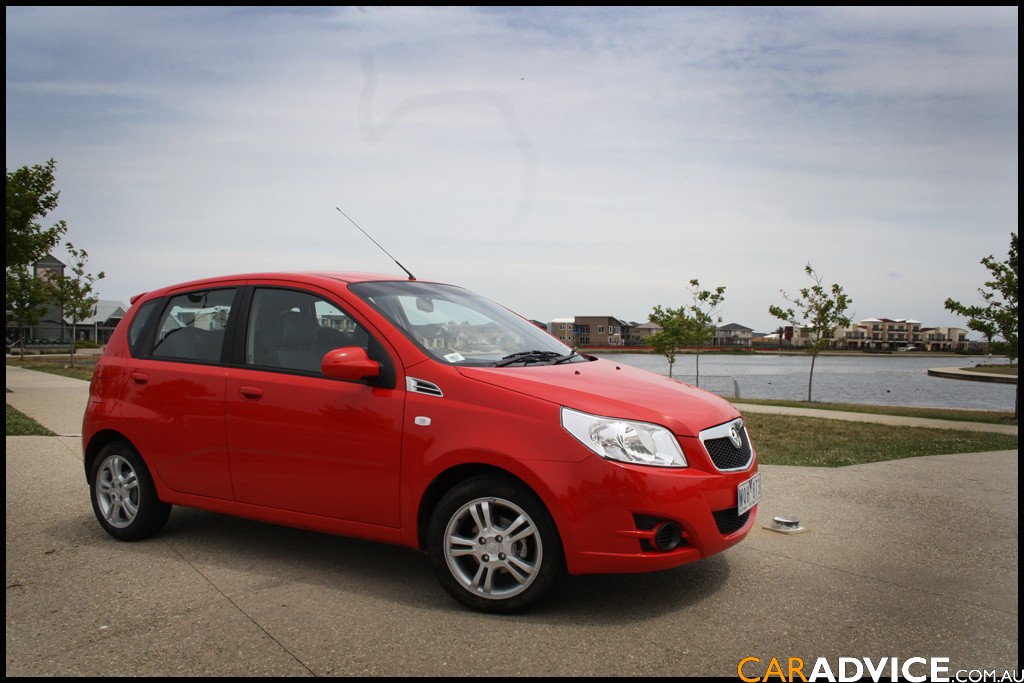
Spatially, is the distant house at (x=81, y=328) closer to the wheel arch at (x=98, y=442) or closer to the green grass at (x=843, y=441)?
the green grass at (x=843, y=441)

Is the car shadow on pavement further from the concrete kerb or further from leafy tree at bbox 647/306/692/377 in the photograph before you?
leafy tree at bbox 647/306/692/377

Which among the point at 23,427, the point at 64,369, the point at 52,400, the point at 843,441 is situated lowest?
the point at 64,369

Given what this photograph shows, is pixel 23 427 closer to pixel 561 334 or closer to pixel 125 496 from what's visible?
pixel 125 496

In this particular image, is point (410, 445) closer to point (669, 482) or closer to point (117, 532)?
point (669, 482)

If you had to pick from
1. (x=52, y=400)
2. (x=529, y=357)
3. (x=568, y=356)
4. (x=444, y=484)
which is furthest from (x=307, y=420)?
(x=52, y=400)

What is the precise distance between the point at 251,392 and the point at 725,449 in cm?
265

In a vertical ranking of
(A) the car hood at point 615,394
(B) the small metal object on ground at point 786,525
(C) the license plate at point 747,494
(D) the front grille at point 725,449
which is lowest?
(B) the small metal object on ground at point 786,525

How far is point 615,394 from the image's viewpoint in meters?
4.27

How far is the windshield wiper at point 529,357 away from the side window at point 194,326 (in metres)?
1.79

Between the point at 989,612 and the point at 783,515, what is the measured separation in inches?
85.7

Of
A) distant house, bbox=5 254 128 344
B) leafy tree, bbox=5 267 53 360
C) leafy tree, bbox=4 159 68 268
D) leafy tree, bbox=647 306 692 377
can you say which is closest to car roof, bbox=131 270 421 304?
leafy tree, bbox=4 159 68 268

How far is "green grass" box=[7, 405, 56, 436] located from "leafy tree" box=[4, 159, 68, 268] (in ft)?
17.2

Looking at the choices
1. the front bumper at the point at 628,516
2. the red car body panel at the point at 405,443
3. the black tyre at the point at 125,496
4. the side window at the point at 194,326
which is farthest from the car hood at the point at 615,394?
the black tyre at the point at 125,496

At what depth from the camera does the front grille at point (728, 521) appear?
4.25 metres
